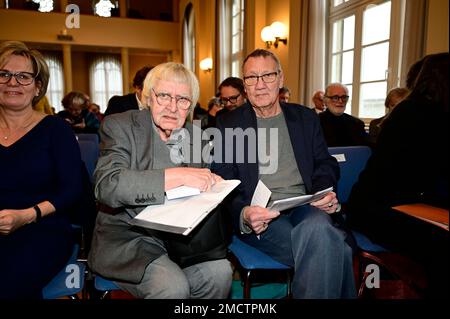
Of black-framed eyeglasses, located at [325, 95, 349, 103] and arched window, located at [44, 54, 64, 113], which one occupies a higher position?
arched window, located at [44, 54, 64, 113]

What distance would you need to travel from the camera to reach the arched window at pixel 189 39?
1159cm

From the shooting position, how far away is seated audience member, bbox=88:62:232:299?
47.1 inches

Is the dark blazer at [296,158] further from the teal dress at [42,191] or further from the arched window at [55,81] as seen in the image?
the arched window at [55,81]

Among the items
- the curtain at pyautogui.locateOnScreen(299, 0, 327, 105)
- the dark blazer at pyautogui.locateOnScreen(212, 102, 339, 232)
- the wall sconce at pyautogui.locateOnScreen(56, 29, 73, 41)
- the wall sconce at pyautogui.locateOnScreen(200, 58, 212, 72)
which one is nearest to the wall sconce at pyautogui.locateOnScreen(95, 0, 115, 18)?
the wall sconce at pyautogui.locateOnScreen(56, 29, 73, 41)

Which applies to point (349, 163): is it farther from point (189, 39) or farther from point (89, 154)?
point (189, 39)

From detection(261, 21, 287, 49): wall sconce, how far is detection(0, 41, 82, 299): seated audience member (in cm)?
436

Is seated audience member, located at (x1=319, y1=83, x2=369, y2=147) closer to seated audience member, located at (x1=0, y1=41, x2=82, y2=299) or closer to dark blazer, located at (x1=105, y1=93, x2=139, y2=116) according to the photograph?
dark blazer, located at (x1=105, y1=93, x2=139, y2=116)

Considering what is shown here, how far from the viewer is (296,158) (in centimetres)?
174

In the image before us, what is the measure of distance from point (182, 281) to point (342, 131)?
2.47m

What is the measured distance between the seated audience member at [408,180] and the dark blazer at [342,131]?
1.60 meters

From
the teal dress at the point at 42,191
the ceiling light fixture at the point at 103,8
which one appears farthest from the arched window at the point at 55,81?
the teal dress at the point at 42,191
